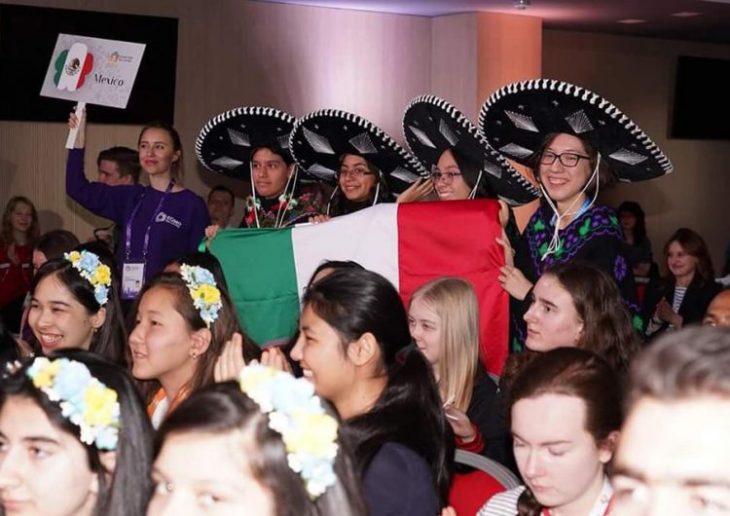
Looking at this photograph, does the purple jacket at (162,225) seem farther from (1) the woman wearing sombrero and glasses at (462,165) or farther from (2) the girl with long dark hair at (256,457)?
(2) the girl with long dark hair at (256,457)

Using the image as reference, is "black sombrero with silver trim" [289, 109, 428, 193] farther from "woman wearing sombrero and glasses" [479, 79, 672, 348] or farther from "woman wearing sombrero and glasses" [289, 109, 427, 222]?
"woman wearing sombrero and glasses" [479, 79, 672, 348]

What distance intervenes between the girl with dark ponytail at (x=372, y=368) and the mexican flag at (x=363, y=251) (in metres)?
1.63

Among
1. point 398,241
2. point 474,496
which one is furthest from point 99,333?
point 474,496

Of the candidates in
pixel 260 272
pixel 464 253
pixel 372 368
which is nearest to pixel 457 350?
pixel 372 368

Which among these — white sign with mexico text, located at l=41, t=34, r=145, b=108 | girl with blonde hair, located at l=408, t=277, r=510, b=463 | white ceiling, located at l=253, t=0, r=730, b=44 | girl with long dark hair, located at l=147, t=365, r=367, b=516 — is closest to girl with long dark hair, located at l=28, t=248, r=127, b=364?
girl with blonde hair, located at l=408, t=277, r=510, b=463

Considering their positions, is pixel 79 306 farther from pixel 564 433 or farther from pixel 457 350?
pixel 564 433

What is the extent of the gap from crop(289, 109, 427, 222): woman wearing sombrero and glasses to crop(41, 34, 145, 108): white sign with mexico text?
728 mm

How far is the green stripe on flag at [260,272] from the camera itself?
4.68 metres

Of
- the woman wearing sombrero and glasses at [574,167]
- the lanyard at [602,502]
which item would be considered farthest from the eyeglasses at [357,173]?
the lanyard at [602,502]

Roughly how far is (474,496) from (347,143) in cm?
269

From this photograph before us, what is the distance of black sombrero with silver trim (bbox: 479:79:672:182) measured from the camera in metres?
3.91

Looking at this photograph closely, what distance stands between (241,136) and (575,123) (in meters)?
1.91

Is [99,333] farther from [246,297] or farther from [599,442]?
[599,442]

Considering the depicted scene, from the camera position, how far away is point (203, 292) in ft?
11.5
